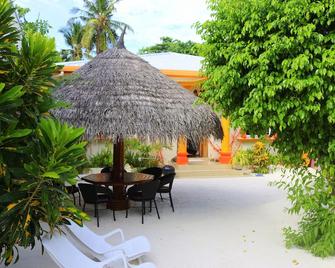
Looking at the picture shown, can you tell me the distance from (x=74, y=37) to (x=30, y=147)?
35.1 m

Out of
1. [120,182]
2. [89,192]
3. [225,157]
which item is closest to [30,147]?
[89,192]

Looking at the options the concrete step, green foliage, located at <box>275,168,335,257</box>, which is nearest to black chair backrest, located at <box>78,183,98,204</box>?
green foliage, located at <box>275,168,335,257</box>

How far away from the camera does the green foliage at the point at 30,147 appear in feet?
10.4

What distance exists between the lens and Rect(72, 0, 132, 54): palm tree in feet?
102

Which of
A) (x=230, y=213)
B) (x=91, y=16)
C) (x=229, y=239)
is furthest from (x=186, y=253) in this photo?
(x=91, y=16)

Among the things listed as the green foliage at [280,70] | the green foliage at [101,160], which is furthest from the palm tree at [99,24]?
the green foliage at [280,70]

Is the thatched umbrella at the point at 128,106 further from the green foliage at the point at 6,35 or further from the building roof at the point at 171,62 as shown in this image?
the building roof at the point at 171,62

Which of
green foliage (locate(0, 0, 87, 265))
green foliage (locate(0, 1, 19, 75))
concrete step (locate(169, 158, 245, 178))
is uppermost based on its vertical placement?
green foliage (locate(0, 1, 19, 75))

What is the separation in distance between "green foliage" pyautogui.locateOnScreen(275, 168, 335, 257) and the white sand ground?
18cm

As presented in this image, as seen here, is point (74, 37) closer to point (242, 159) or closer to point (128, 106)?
point (242, 159)

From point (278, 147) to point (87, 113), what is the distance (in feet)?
13.4

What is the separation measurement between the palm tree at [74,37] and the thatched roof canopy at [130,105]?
27.2 metres

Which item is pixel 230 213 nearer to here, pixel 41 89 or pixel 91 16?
pixel 41 89

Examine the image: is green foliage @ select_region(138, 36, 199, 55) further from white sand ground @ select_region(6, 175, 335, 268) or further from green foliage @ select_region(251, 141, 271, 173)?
white sand ground @ select_region(6, 175, 335, 268)
